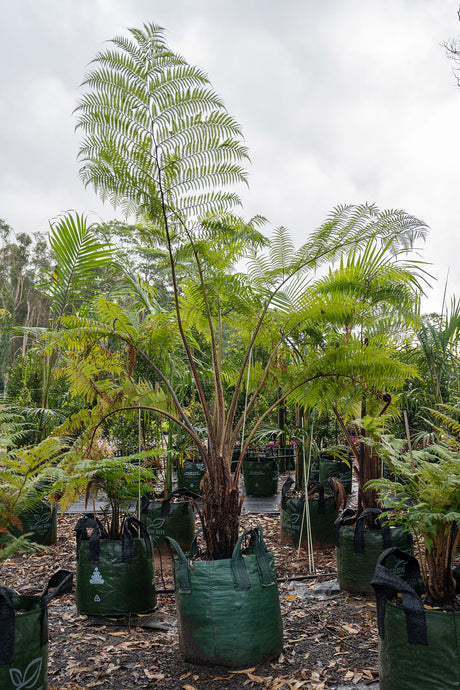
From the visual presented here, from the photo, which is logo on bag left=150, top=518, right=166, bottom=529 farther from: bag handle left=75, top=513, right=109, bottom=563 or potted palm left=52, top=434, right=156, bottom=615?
potted palm left=52, top=434, right=156, bottom=615

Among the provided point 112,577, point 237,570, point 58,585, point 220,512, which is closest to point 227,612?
point 237,570

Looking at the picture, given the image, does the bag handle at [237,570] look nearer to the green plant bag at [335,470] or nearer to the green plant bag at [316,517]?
the green plant bag at [316,517]

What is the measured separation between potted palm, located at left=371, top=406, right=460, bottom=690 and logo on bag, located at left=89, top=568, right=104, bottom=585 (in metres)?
1.63

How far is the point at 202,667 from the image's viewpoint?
2064 mm

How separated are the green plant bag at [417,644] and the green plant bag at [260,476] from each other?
460cm

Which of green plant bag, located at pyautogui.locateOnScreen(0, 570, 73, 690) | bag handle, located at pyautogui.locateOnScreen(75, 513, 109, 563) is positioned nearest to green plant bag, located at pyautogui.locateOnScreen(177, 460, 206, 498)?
bag handle, located at pyautogui.locateOnScreen(75, 513, 109, 563)

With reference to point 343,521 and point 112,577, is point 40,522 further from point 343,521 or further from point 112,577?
point 343,521

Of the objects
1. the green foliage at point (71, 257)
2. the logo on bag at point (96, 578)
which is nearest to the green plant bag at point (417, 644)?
the logo on bag at point (96, 578)

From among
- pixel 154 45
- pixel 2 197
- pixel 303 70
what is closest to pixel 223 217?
pixel 154 45

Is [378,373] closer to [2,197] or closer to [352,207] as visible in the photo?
[352,207]

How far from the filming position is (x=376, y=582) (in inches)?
61.8

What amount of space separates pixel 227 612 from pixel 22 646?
83cm

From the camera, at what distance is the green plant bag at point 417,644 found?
1479mm

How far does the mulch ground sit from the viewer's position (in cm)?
198
